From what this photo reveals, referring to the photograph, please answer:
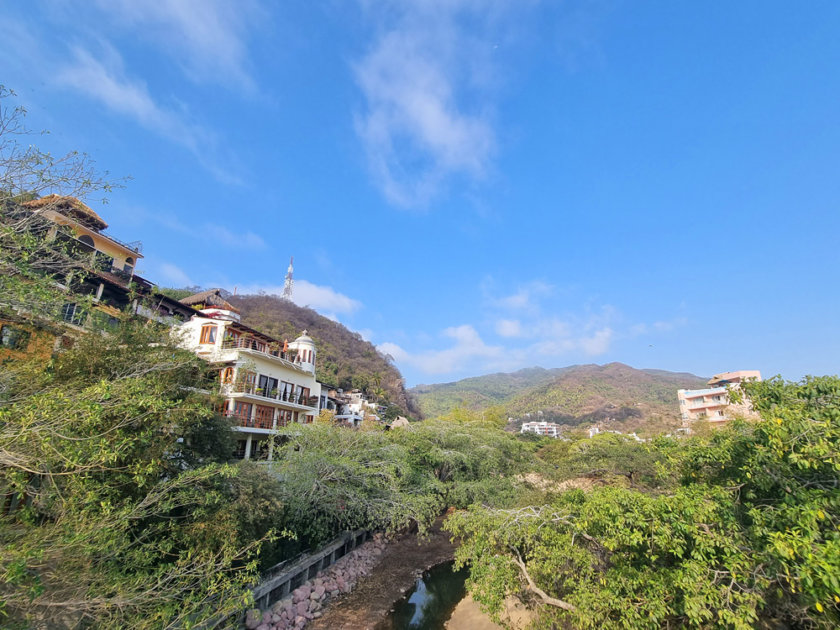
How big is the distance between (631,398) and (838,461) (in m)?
108

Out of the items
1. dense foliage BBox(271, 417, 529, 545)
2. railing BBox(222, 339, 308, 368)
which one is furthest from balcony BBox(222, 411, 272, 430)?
dense foliage BBox(271, 417, 529, 545)

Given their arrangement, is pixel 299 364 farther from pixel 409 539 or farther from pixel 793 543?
pixel 793 543

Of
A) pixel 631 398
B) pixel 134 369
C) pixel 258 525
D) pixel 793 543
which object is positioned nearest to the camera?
pixel 793 543

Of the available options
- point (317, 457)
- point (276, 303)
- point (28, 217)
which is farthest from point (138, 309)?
point (276, 303)

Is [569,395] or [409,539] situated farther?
[569,395]

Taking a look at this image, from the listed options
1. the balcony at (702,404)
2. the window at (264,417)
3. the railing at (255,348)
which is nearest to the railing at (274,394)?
the window at (264,417)

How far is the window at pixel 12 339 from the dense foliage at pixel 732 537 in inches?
549

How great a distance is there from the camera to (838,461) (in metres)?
4.62

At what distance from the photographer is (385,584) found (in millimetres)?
15477

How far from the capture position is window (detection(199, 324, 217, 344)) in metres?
21.2

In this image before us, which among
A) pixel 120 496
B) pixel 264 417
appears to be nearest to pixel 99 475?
pixel 120 496

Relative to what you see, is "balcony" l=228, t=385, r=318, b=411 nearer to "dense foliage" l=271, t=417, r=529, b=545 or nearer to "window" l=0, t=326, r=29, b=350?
"dense foliage" l=271, t=417, r=529, b=545

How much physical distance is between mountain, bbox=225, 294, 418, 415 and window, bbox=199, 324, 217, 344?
22.7 metres

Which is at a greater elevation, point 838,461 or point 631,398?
point 631,398
